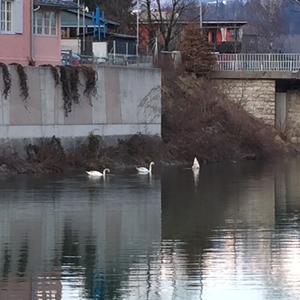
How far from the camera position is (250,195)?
39.6 metres

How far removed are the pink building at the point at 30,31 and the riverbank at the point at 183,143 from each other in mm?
4601

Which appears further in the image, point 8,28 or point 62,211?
point 8,28

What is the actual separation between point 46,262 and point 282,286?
536cm

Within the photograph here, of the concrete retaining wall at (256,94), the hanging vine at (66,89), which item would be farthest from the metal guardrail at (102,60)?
the concrete retaining wall at (256,94)

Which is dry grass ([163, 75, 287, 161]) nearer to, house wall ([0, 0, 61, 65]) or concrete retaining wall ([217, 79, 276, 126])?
concrete retaining wall ([217, 79, 276, 126])

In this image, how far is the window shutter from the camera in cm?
5019

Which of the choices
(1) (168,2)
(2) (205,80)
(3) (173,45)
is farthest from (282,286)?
(1) (168,2)

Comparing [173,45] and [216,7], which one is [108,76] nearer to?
[173,45]

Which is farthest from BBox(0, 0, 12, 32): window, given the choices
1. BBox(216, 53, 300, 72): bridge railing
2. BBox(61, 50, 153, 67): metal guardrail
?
BBox(216, 53, 300, 72): bridge railing

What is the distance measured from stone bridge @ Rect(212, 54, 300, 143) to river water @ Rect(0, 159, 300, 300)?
2103 cm

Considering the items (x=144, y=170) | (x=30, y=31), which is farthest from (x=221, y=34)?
(x=144, y=170)

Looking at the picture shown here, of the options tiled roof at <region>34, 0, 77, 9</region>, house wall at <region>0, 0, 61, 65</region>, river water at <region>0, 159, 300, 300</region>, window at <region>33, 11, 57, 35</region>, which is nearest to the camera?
river water at <region>0, 159, 300, 300</region>

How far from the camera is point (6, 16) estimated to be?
5006cm

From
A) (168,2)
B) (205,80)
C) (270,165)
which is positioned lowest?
→ (270,165)
